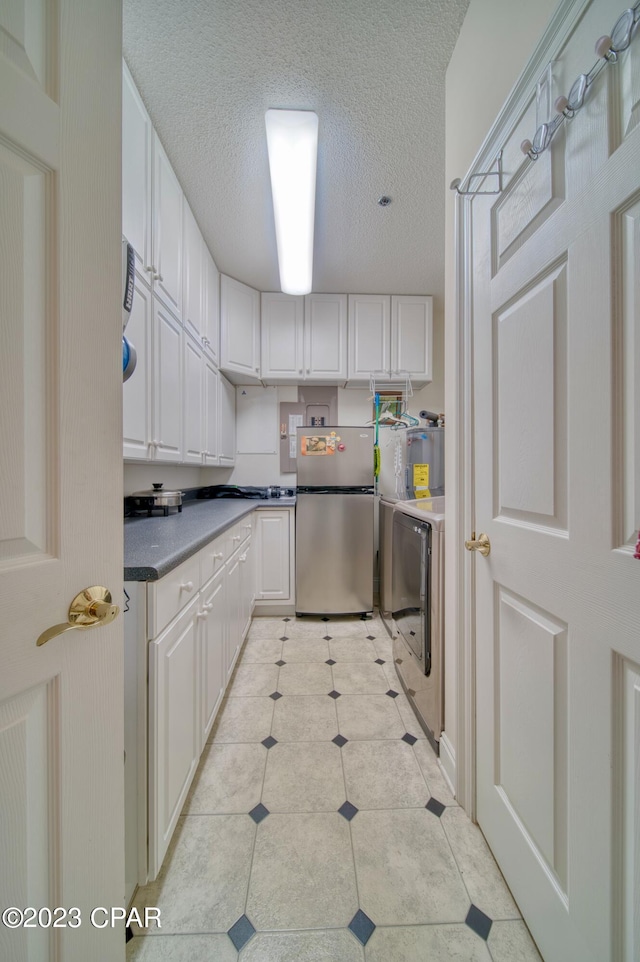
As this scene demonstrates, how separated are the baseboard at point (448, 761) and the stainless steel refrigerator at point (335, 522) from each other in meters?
1.34

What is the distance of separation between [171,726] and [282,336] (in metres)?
2.79

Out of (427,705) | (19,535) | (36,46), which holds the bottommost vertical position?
(427,705)

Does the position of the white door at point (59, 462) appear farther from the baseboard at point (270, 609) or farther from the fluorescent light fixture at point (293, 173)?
the baseboard at point (270, 609)

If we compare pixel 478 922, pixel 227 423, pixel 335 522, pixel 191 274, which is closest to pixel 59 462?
pixel 478 922

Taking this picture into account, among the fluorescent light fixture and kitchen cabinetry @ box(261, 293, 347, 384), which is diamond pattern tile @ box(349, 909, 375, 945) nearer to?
the fluorescent light fixture

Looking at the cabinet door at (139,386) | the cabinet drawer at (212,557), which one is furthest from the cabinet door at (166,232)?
the cabinet drawer at (212,557)

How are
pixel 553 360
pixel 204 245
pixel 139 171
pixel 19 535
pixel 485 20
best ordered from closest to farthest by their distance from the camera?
pixel 19 535
pixel 553 360
pixel 485 20
pixel 139 171
pixel 204 245

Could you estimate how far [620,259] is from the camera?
544 mm

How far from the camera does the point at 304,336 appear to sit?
2865 mm

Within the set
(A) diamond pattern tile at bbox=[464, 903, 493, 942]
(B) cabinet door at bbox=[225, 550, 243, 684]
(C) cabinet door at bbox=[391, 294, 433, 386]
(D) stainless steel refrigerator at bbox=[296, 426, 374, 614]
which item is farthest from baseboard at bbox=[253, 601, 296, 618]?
(C) cabinet door at bbox=[391, 294, 433, 386]

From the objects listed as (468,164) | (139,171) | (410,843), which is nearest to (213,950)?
(410,843)

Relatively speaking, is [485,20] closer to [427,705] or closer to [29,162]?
[29,162]

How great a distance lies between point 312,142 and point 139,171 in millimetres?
769

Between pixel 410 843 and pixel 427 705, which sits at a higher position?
pixel 427 705
